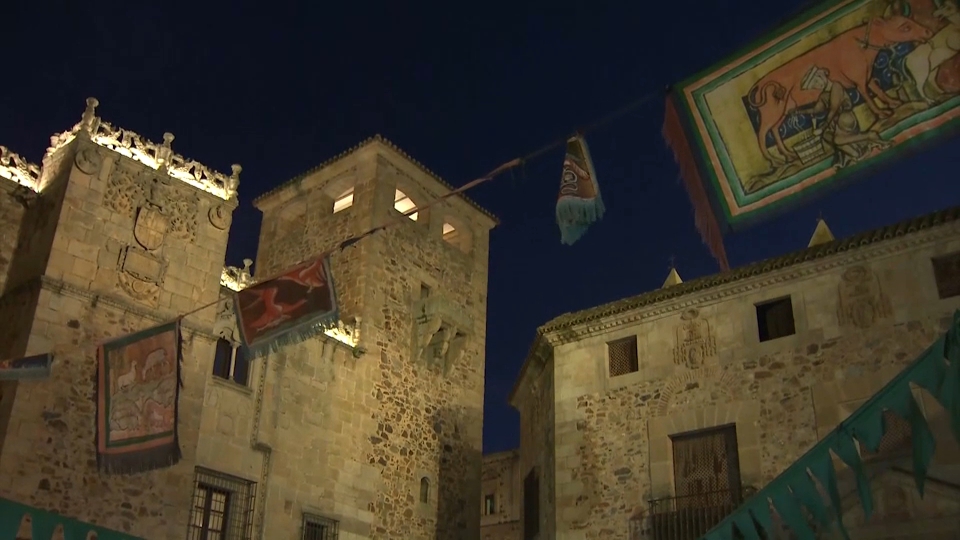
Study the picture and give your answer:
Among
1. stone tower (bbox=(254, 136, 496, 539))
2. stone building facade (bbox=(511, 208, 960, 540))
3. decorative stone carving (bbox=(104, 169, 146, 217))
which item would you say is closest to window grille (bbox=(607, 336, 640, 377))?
stone building facade (bbox=(511, 208, 960, 540))

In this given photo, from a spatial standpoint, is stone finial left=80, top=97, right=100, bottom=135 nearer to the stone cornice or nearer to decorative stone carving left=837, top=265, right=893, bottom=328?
the stone cornice

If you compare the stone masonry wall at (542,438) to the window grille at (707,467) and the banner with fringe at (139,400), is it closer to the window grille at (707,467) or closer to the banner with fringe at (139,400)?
the window grille at (707,467)

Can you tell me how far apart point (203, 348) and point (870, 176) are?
12.0 meters

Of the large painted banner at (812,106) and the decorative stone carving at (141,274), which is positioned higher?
the decorative stone carving at (141,274)

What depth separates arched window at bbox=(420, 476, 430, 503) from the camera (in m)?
22.0

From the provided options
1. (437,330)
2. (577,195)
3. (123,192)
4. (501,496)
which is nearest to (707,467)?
(577,195)

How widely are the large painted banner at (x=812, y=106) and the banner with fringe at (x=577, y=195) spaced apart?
134cm

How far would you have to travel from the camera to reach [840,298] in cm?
1508

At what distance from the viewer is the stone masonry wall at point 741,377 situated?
1436 centimetres

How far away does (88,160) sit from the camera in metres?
15.7

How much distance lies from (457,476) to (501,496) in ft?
31.2

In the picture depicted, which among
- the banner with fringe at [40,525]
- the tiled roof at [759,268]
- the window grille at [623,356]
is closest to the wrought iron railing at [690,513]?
the window grille at [623,356]

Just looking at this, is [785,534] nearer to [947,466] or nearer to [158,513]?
[947,466]

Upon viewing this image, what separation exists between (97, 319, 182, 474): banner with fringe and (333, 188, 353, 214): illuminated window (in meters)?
12.5
